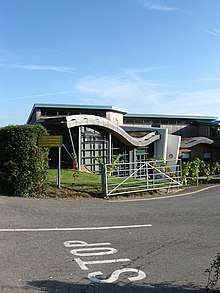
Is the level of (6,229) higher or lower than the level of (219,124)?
lower

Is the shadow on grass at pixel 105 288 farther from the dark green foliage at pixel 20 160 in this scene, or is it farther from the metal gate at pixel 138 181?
the metal gate at pixel 138 181

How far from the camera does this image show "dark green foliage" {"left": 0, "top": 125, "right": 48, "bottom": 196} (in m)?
11.8

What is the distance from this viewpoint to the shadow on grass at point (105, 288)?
451cm

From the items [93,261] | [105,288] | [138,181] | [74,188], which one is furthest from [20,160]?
[105,288]

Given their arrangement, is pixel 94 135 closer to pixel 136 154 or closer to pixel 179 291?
pixel 136 154

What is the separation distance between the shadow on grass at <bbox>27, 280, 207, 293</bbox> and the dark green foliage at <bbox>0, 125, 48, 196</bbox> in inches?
294

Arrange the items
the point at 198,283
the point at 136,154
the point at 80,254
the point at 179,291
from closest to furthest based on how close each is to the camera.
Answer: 1. the point at 179,291
2. the point at 198,283
3. the point at 80,254
4. the point at 136,154

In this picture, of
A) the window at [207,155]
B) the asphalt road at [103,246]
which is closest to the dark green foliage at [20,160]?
the asphalt road at [103,246]

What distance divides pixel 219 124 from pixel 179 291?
39.9 m

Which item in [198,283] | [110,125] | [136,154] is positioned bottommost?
[198,283]

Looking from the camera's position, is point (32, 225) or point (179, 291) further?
point (32, 225)

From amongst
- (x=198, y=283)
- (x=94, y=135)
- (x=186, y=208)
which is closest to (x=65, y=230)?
(x=198, y=283)

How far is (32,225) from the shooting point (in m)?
8.02

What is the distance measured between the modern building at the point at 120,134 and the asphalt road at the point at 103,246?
10.9 m
